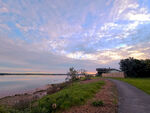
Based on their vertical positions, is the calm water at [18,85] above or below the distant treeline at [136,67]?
below

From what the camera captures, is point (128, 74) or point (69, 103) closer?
point (69, 103)

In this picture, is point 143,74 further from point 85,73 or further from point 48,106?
point 48,106

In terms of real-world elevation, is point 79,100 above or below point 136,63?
below

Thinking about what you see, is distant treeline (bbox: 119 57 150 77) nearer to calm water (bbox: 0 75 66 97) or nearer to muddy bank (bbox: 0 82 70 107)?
calm water (bbox: 0 75 66 97)

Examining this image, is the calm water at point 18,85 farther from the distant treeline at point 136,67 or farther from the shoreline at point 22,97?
the distant treeline at point 136,67

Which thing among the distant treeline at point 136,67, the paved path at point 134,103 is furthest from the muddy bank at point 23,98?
the distant treeline at point 136,67

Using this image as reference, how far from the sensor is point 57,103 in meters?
6.00

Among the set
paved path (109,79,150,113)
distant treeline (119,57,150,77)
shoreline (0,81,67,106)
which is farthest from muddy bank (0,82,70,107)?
distant treeline (119,57,150,77)

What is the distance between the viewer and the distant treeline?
3547 centimetres

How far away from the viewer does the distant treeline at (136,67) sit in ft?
116

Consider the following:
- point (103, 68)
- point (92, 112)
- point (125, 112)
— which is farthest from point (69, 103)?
point (103, 68)

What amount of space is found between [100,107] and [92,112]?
2.54ft

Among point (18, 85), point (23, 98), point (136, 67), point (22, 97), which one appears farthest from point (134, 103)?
point (136, 67)

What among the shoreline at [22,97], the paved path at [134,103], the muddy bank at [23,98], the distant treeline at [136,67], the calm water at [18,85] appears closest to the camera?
the paved path at [134,103]
